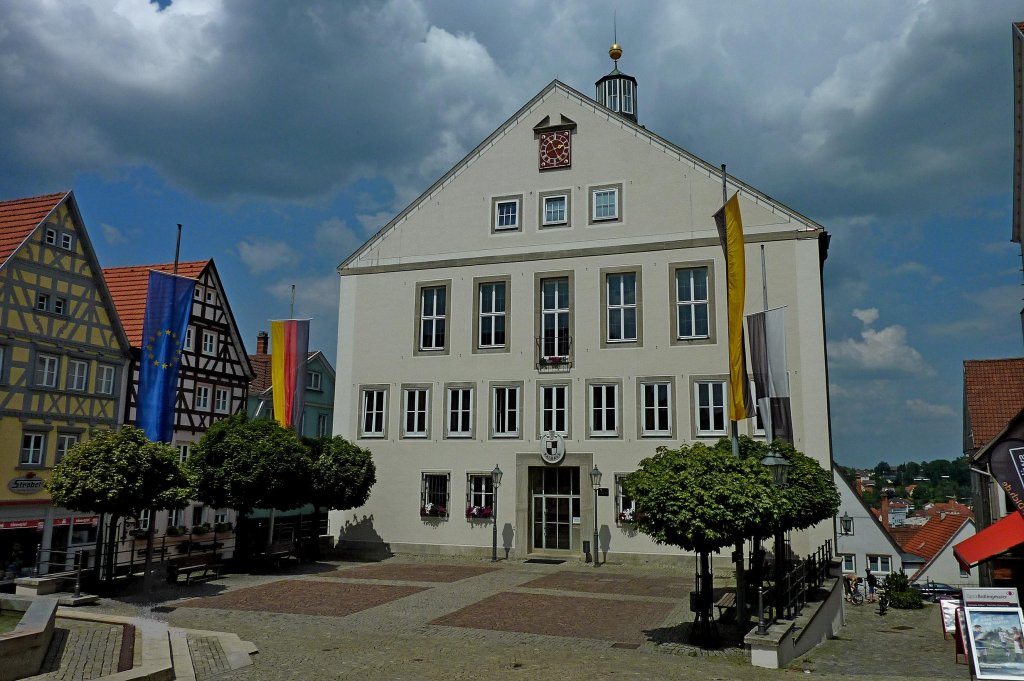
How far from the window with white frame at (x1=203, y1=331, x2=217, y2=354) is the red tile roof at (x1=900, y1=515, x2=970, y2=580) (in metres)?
49.7

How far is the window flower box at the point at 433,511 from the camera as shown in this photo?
28.2 m

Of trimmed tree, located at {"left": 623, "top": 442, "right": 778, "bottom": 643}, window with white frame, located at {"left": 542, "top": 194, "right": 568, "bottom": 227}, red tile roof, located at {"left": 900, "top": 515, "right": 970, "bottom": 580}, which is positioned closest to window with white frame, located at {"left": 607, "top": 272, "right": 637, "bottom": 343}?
window with white frame, located at {"left": 542, "top": 194, "right": 568, "bottom": 227}

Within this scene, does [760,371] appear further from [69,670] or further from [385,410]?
[69,670]

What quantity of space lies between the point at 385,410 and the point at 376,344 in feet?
8.50

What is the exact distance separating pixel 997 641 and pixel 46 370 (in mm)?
30012

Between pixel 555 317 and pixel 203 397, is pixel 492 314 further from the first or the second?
pixel 203 397

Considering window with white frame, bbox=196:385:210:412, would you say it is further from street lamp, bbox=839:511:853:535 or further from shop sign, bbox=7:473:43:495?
street lamp, bbox=839:511:853:535

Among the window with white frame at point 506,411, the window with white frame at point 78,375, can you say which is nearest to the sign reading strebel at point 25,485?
the window with white frame at point 78,375

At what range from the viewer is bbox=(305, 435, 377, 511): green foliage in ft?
86.0

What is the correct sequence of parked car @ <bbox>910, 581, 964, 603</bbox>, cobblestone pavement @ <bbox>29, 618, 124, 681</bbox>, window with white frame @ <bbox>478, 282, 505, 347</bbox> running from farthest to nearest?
1. parked car @ <bbox>910, 581, 964, 603</bbox>
2. window with white frame @ <bbox>478, 282, 505, 347</bbox>
3. cobblestone pavement @ <bbox>29, 618, 124, 681</bbox>

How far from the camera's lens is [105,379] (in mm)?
31984

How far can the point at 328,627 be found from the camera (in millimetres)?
14969

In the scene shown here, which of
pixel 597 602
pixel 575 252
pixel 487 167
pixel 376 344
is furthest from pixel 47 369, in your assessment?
pixel 597 602

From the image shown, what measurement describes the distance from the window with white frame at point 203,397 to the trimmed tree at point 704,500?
29128 millimetres
